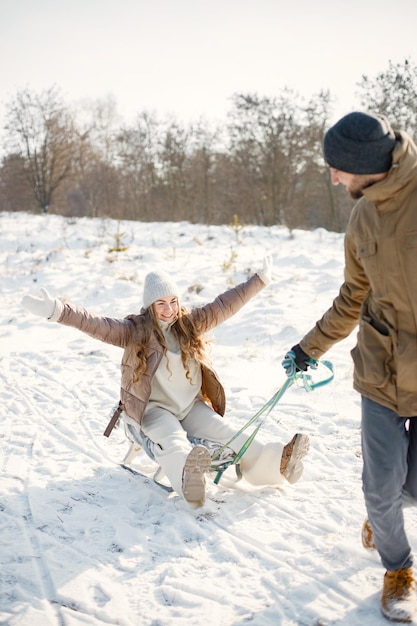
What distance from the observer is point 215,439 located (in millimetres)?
3520

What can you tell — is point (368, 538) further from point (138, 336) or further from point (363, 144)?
point (363, 144)

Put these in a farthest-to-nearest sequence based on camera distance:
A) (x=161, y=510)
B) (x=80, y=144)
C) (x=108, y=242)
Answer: (x=80, y=144) < (x=108, y=242) < (x=161, y=510)

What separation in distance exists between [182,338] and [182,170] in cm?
1756

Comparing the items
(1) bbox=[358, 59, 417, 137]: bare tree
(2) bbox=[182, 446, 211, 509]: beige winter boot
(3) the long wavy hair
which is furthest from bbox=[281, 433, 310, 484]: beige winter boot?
(1) bbox=[358, 59, 417, 137]: bare tree

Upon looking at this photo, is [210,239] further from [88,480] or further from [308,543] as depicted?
→ [308,543]

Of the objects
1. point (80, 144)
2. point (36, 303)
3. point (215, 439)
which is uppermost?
point (80, 144)

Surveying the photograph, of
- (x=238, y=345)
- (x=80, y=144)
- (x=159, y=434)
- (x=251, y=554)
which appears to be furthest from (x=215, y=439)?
(x=80, y=144)

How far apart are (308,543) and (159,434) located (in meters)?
1.06

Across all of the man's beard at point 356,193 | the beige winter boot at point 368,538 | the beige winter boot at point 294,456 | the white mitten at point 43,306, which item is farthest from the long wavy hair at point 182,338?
the man's beard at point 356,193

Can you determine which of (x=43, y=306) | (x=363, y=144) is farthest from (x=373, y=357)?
(x=43, y=306)

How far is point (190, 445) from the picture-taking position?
3.34 meters

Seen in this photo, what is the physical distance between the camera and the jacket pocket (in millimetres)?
2139

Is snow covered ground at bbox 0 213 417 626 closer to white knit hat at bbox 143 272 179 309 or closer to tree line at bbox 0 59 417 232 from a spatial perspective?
white knit hat at bbox 143 272 179 309

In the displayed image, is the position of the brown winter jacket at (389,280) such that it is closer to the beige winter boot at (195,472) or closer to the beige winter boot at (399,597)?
the beige winter boot at (399,597)
